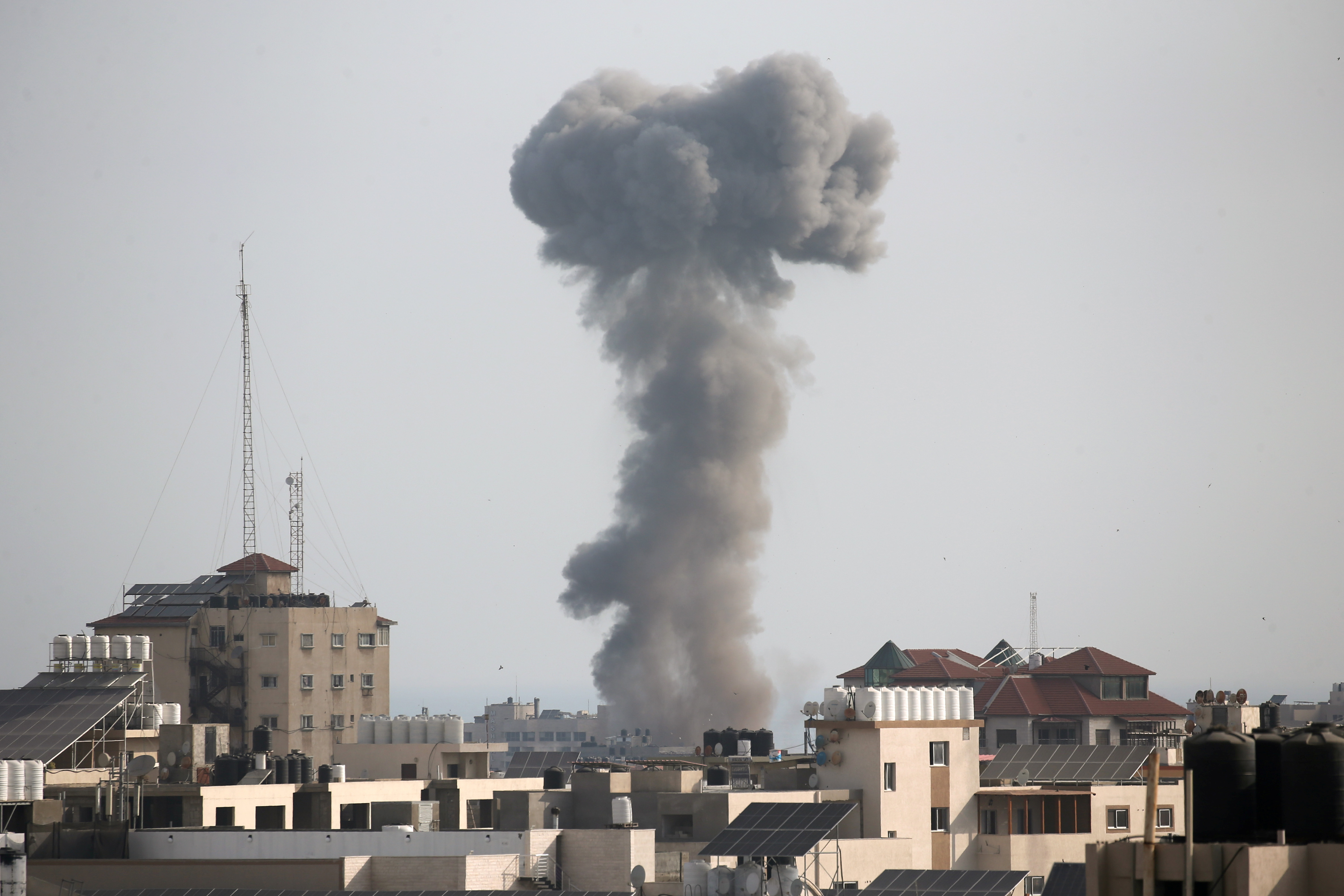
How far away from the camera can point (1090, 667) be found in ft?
369

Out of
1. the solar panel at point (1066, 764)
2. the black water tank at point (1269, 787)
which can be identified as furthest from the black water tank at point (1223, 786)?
the solar panel at point (1066, 764)

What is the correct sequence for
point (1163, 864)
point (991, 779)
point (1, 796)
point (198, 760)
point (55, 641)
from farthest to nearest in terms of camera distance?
point (55, 641)
point (198, 760)
point (991, 779)
point (1, 796)
point (1163, 864)

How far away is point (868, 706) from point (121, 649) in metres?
30.9

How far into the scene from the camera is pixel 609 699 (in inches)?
5433

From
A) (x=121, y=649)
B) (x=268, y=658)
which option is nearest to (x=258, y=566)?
(x=268, y=658)

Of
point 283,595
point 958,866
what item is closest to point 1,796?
point 958,866

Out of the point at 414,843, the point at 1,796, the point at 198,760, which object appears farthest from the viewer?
the point at 198,760

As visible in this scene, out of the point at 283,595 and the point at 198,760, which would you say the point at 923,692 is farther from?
the point at 283,595

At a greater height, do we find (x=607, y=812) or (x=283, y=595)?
(x=283, y=595)

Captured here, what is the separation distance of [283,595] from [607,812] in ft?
210

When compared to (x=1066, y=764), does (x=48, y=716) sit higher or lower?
higher

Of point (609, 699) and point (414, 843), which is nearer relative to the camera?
point (414, 843)

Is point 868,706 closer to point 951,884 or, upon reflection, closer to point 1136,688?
point 951,884

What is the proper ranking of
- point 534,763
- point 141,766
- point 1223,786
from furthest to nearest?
point 534,763 → point 141,766 → point 1223,786
